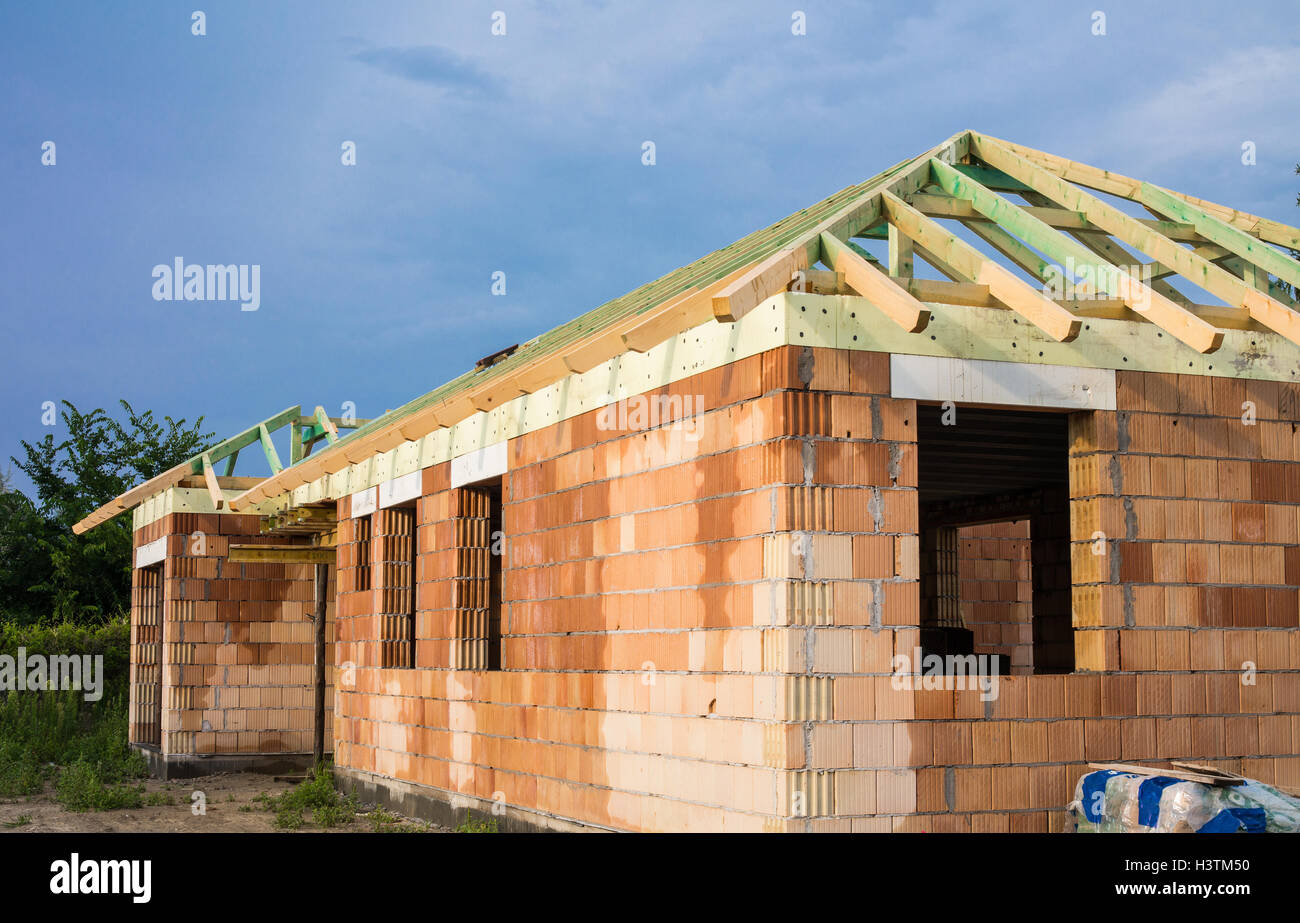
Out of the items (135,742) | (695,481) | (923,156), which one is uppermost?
(923,156)

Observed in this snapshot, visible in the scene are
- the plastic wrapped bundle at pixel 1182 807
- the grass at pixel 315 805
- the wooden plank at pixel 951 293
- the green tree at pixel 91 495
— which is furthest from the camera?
the green tree at pixel 91 495

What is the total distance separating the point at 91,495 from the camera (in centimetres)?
3828

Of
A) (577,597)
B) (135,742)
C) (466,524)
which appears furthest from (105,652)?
(577,597)

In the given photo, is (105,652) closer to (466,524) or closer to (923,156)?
(466,524)

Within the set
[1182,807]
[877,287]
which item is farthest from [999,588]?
[877,287]

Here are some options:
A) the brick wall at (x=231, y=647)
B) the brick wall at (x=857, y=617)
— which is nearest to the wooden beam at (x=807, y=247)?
the brick wall at (x=857, y=617)

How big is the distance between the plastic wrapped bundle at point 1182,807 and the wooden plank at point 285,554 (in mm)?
12800

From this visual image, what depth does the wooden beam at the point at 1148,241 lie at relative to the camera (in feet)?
29.3

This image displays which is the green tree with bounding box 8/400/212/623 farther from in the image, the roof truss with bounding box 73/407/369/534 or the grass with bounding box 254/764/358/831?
the grass with bounding box 254/764/358/831

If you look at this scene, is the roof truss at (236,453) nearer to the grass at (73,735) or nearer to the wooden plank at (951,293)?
the grass at (73,735)

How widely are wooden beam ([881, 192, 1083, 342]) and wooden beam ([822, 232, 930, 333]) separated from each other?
0.56m

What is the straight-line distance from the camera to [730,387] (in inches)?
377

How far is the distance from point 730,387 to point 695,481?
79 cm

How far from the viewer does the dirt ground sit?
50.1 ft
